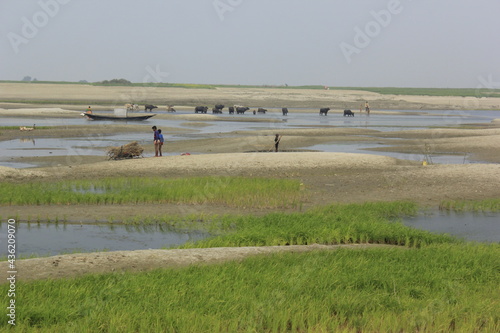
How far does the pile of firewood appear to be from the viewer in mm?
29047

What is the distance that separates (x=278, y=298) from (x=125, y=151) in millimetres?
21054

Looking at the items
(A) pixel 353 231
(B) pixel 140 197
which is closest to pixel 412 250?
(A) pixel 353 231

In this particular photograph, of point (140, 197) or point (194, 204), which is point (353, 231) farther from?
point (140, 197)

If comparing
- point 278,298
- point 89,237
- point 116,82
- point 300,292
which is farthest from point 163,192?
point 116,82

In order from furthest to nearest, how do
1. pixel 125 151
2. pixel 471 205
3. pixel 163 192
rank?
pixel 125 151 < pixel 163 192 < pixel 471 205

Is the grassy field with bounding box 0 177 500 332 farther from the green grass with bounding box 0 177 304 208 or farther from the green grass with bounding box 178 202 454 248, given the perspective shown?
the green grass with bounding box 0 177 304 208

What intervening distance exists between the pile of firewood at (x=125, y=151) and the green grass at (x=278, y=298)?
18433mm

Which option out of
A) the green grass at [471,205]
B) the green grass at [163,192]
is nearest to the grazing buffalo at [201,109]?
the green grass at [163,192]

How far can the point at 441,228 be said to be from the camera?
17141mm

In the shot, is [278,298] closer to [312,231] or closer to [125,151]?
[312,231]

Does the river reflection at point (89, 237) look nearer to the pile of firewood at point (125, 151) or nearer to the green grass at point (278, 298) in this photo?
the green grass at point (278, 298)

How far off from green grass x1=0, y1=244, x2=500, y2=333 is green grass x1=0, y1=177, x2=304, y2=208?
836cm

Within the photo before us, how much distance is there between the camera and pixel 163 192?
20.4m

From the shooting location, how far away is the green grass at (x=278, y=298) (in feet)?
26.9
